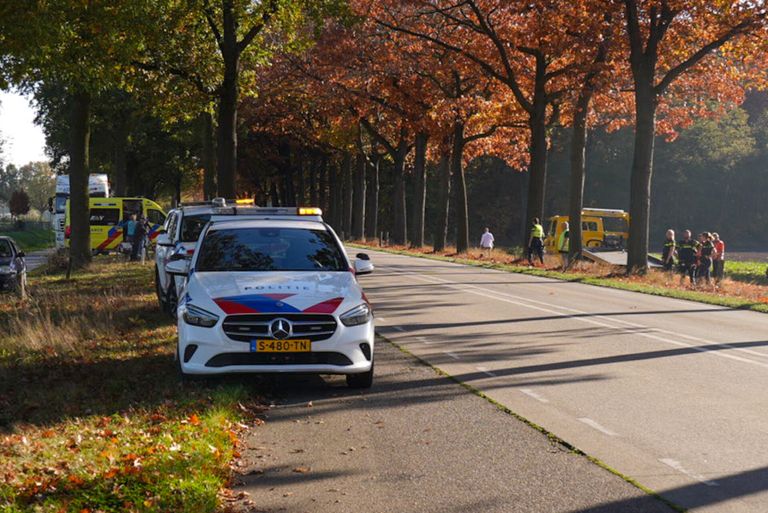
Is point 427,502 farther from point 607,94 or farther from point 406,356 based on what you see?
point 607,94

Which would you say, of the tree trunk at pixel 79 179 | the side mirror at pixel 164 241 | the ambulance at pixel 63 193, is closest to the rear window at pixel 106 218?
the ambulance at pixel 63 193

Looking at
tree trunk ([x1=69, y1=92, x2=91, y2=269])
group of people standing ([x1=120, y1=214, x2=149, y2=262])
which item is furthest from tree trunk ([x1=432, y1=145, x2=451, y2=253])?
tree trunk ([x1=69, y1=92, x2=91, y2=269])

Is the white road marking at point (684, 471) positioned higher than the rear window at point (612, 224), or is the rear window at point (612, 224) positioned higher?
the rear window at point (612, 224)

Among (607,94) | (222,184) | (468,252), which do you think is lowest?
(468,252)

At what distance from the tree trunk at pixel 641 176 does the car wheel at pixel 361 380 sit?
743 inches

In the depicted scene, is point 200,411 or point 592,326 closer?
point 200,411

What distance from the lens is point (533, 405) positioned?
29.0ft

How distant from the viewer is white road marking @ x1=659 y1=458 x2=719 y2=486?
6223 millimetres

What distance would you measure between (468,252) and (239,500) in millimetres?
35921

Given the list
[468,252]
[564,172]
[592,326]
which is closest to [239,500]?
[592,326]

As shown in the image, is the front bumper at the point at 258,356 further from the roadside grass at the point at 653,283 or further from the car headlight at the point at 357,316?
the roadside grass at the point at 653,283

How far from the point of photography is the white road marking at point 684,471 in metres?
6.22

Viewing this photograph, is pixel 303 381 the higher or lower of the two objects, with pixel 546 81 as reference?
lower

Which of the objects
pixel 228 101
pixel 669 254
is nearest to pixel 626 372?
pixel 228 101
